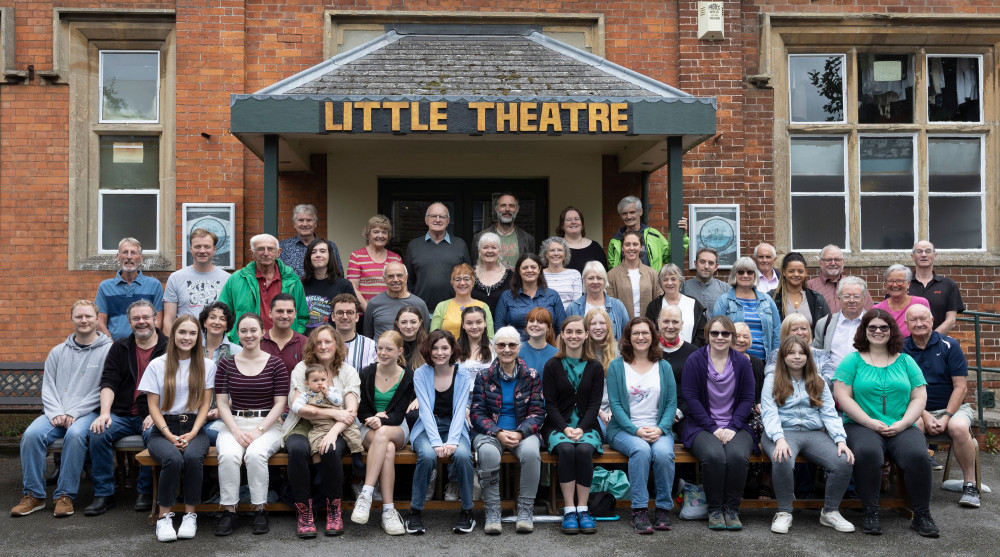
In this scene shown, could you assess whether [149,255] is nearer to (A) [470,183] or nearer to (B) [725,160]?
(A) [470,183]

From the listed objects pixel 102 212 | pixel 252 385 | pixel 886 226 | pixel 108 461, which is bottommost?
pixel 108 461

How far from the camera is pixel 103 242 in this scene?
9.49 m

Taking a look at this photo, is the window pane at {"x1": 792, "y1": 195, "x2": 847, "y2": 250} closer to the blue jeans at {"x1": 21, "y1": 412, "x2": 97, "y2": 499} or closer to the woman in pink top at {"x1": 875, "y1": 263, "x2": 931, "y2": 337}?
the woman in pink top at {"x1": 875, "y1": 263, "x2": 931, "y2": 337}

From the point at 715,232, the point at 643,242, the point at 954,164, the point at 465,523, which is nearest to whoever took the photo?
the point at 465,523

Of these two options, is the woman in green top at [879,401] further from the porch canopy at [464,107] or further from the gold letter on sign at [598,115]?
the gold letter on sign at [598,115]

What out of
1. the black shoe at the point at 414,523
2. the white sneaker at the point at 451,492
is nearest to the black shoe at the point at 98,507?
the black shoe at the point at 414,523

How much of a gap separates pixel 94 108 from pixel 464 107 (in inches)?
187

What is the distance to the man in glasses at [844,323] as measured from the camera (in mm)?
6531

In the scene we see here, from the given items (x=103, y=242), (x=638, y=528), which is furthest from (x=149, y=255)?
(x=638, y=528)

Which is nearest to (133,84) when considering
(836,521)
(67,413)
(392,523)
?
(67,413)

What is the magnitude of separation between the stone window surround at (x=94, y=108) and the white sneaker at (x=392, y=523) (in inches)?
197

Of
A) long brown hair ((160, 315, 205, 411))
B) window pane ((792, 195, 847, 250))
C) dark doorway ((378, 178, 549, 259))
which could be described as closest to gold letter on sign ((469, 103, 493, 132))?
dark doorway ((378, 178, 549, 259))

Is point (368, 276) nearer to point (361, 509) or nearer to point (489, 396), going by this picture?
point (489, 396)

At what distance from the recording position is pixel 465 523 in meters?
5.58
